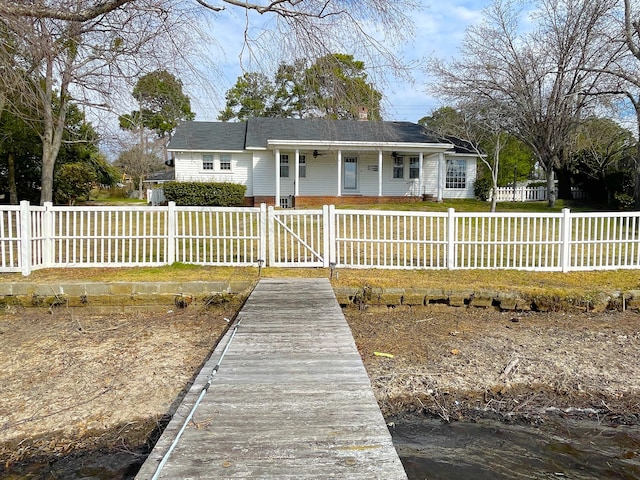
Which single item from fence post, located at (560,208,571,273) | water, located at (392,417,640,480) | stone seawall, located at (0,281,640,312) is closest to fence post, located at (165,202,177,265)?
stone seawall, located at (0,281,640,312)

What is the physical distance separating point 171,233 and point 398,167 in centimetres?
1692

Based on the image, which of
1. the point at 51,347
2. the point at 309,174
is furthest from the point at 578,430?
the point at 309,174

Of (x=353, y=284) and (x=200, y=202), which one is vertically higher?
(x=200, y=202)

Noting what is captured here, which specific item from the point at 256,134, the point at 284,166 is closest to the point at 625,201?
the point at 284,166

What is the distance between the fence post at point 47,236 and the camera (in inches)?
302

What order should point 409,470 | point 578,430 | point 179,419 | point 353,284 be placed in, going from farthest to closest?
1. point 353,284
2. point 578,430
3. point 409,470
4. point 179,419

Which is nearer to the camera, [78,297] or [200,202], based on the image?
[78,297]

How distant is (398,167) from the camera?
2319cm

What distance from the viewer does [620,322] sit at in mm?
6398

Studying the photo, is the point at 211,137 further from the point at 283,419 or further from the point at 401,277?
the point at 283,419

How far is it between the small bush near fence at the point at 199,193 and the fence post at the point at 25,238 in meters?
12.6

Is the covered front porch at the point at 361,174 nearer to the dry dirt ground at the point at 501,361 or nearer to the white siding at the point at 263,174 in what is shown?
the white siding at the point at 263,174

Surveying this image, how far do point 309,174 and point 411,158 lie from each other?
5.17 meters

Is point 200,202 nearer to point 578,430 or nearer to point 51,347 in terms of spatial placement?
point 51,347
